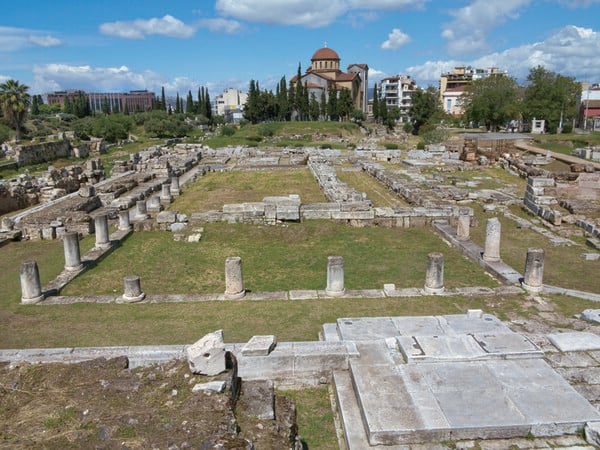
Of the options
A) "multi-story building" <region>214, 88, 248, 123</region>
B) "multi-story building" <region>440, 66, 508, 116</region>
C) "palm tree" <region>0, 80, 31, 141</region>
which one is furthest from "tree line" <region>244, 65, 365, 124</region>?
"multi-story building" <region>214, 88, 248, 123</region>

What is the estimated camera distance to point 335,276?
418 inches

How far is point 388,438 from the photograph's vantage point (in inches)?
221

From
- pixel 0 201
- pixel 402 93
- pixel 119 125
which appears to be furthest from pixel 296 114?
pixel 0 201

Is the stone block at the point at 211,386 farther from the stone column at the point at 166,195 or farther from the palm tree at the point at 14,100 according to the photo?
the palm tree at the point at 14,100

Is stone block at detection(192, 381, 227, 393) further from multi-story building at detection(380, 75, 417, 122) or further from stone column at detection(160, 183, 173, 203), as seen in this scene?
multi-story building at detection(380, 75, 417, 122)

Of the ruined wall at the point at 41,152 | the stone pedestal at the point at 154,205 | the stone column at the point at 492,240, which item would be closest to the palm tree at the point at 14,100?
the ruined wall at the point at 41,152

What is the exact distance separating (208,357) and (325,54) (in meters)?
97.9

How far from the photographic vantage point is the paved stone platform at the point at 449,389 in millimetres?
5688

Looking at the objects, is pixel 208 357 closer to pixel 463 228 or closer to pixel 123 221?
pixel 463 228

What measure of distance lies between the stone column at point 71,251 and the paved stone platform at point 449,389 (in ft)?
26.1

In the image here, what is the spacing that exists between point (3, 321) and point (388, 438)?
8.28 metres

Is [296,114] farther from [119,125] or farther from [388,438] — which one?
[388,438]

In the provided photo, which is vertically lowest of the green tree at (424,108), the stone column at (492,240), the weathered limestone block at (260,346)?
the weathered limestone block at (260,346)

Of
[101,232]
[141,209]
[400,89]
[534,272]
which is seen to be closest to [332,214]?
[141,209]
